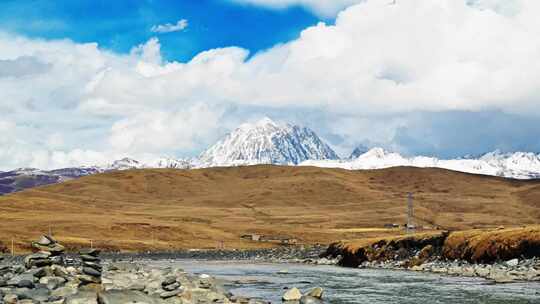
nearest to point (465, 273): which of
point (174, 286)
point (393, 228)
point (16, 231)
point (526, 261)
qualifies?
point (526, 261)

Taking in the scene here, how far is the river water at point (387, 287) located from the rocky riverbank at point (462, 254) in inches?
128

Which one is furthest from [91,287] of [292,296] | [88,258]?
[292,296]

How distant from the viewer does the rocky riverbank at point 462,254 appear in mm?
56656

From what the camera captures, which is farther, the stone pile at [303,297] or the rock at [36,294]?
the stone pile at [303,297]

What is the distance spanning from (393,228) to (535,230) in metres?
133

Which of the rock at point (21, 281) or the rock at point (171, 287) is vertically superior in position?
the rock at point (21, 281)

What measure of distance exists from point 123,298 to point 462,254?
44264 millimetres

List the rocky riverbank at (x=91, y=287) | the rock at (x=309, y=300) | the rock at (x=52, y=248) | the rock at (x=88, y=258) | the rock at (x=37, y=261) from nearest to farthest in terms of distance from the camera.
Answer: the rocky riverbank at (x=91, y=287), the rock at (x=309, y=300), the rock at (x=88, y=258), the rock at (x=37, y=261), the rock at (x=52, y=248)

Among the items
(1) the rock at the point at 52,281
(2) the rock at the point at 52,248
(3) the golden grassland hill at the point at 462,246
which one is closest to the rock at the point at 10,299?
(1) the rock at the point at 52,281

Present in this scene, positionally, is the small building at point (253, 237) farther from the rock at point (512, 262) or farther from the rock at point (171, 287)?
the rock at point (171, 287)

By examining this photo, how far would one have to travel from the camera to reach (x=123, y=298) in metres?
31.0

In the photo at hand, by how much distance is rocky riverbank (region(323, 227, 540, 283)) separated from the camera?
2231 inches

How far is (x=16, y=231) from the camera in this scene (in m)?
137

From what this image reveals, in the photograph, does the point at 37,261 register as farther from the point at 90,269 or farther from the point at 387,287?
the point at 387,287
